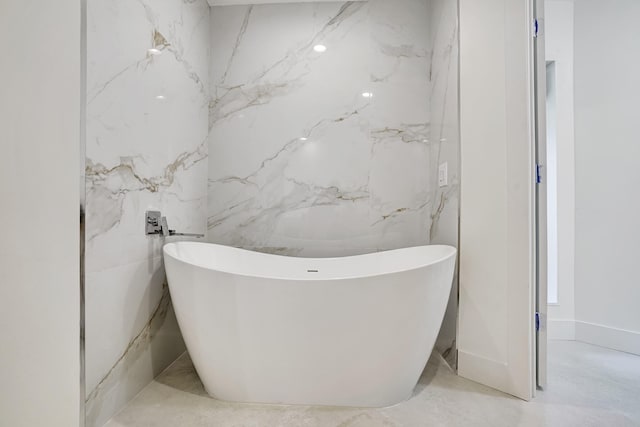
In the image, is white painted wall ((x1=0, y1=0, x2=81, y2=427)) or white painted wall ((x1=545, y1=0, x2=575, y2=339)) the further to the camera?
white painted wall ((x1=545, y1=0, x2=575, y2=339))

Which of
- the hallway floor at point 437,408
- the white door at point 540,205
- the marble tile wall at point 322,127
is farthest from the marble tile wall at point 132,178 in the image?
the white door at point 540,205

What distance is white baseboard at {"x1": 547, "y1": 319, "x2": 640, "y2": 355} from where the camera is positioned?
5.64 feet

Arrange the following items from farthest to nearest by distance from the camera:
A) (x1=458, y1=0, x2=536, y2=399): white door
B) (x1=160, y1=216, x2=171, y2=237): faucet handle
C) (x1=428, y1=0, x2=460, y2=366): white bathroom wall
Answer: (x1=428, y1=0, x2=460, y2=366): white bathroom wall, (x1=160, y1=216, x2=171, y2=237): faucet handle, (x1=458, y1=0, x2=536, y2=399): white door

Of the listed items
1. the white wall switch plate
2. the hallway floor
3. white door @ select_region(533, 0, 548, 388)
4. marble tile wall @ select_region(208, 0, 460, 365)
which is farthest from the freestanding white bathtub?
marble tile wall @ select_region(208, 0, 460, 365)

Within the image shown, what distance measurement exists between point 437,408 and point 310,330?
61 cm

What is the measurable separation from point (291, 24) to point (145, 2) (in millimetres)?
953

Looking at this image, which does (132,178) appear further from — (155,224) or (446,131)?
(446,131)

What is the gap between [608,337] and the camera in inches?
70.7

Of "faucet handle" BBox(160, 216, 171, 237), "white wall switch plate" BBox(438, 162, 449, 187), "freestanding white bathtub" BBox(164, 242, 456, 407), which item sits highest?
"white wall switch plate" BBox(438, 162, 449, 187)

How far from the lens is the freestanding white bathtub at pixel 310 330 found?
1067 mm

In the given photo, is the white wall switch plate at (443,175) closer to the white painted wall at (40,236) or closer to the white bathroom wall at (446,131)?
the white bathroom wall at (446,131)

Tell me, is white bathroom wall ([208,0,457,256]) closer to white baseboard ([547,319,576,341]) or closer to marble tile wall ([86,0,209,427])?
marble tile wall ([86,0,209,427])

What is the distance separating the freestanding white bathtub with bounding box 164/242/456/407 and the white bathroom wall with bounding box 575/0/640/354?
133 cm

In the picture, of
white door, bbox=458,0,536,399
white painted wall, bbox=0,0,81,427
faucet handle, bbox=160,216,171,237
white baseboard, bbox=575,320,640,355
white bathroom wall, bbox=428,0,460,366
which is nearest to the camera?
white painted wall, bbox=0,0,81,427
